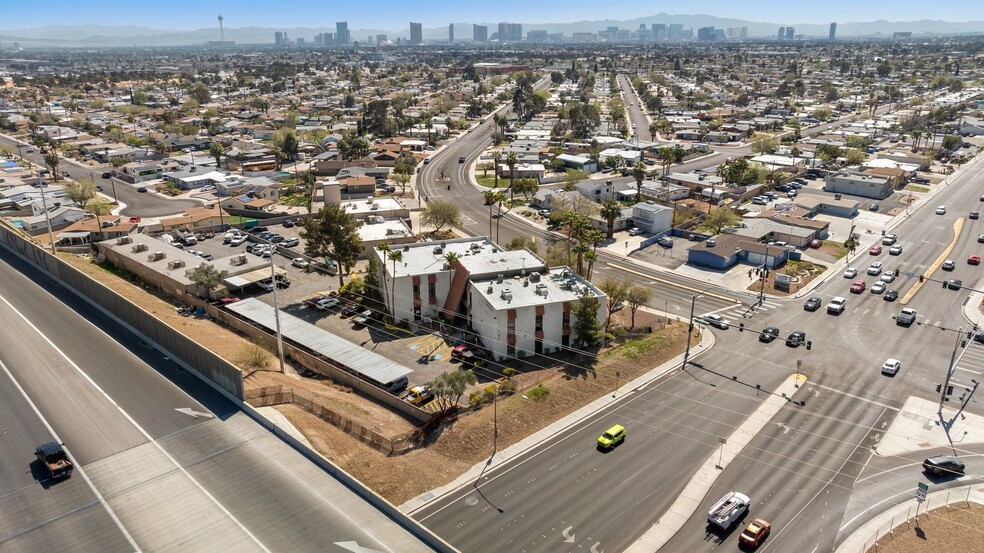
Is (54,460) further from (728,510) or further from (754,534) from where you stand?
(754,534)

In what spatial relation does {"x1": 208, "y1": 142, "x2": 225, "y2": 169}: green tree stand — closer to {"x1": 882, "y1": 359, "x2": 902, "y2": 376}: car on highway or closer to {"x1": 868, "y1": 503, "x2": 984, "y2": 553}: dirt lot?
{"x1": 882, "y1": 359, "x2": 902, "y2": 376}: car on highway

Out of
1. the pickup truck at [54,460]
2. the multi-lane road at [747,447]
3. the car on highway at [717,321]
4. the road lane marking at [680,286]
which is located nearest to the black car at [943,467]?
the multi-lane road at [747,447]

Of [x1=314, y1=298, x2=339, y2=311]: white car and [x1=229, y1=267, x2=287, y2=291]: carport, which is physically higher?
[x1=229, y1=267, x2=287, y2=291]: carport

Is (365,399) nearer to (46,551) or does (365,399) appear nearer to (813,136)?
(46,551)

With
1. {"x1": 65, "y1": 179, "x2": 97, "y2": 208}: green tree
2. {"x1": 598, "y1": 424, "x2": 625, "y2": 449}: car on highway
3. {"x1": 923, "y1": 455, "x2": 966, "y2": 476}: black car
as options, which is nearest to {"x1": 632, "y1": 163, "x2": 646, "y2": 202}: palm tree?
{"x1": 598, "y1": 424, "x2": 625, "y2": 449}: car on highway

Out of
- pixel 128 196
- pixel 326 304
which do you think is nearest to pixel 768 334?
pixel 326 304
